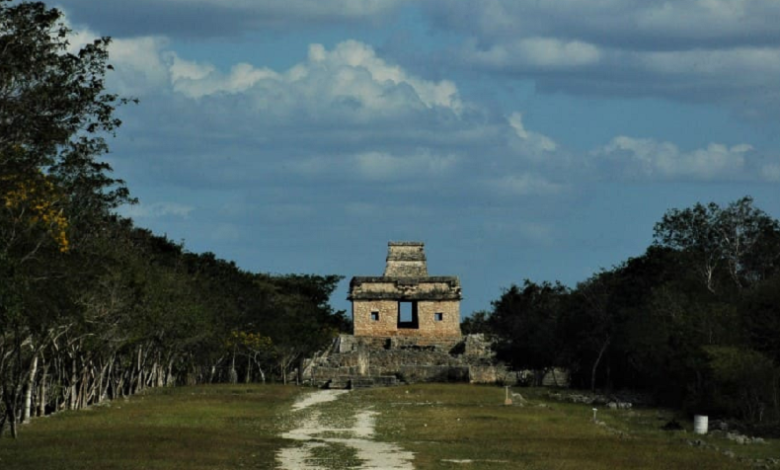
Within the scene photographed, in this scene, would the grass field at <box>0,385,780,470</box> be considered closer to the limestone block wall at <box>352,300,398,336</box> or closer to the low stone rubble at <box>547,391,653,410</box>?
the low stone rubble at <box>547,391,653,410</box>

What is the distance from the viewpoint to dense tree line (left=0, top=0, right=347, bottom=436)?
32.7 meters

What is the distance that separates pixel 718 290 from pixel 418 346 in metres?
32.0

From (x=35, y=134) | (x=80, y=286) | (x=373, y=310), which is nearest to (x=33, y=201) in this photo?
(x=35, y=134)

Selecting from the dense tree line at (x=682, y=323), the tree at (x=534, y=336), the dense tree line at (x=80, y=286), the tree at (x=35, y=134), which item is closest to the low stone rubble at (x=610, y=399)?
the dense tree line at (x=682, y=323)

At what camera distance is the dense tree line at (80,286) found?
32.7 meters

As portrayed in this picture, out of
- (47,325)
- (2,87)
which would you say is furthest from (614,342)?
(2,87)

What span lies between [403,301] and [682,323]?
145 feet

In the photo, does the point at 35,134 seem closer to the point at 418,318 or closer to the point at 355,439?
the point at 355,439

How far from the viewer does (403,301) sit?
110250mm

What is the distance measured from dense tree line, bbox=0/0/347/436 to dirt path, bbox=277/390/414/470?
26.1 ft

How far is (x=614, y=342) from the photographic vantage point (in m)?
89.1

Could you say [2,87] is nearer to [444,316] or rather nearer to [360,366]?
[360,366]

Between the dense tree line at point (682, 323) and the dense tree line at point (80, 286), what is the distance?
18398mm

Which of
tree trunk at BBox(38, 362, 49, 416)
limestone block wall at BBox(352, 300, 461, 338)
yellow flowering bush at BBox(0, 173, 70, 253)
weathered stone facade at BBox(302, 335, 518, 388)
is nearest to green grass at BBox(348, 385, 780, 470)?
yellow flowering bush at BBox(0, 173, 70, 253)
